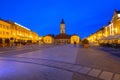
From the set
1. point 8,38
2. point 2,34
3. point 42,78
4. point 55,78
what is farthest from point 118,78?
point 8,38

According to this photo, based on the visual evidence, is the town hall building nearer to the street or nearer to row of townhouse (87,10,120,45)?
row of townhouse (87,10,120,45)

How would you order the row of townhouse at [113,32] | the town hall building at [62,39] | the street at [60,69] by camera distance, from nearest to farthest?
the street at [60,69] < the row of townhouse at [113,32] < the town hall building at [62,39]

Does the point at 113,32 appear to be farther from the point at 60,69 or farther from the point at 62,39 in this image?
the point at 62,39

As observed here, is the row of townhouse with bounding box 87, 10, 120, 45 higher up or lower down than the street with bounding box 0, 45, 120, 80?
higher up

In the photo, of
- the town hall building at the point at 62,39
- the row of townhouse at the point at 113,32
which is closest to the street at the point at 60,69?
the row of townhouse at the point at 113,32

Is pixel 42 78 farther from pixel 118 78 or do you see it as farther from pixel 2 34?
pixel 2 34

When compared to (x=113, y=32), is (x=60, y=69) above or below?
below

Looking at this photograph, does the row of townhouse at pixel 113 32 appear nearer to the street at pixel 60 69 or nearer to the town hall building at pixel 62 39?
the street at pixel 60 69

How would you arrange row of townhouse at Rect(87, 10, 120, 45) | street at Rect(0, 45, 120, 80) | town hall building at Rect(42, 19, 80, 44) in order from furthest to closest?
town hall building at Rect(42, 19, 80, 44) < row of townhouse at Rect(87, 10, 120, 45) < street at Rect(0, 45, 120, 80)

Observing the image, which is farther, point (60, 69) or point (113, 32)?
point (113, 32)

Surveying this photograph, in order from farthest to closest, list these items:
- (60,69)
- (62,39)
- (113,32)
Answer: (62,39)
(113,32)
(60,69)

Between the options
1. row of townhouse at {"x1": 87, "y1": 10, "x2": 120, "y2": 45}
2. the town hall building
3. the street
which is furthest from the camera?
the town hall building

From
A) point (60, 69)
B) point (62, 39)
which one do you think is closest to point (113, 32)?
point (60, 69)

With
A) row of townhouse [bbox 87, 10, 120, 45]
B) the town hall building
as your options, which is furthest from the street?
the town hall building
